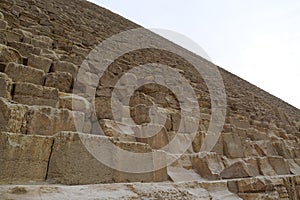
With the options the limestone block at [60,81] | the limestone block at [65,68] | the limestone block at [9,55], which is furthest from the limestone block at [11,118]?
the limestone block at [65,68]

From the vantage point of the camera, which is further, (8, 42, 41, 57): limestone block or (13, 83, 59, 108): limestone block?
(8, 42, 41, 57): limestone block

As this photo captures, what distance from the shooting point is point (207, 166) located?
7.77 feet

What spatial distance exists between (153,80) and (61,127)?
2.35 metres

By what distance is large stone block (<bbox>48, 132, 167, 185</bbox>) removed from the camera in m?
1.35

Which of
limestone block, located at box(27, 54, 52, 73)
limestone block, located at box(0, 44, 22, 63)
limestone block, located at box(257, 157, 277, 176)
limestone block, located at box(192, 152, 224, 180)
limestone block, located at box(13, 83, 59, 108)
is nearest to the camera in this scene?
limestone block, located at box(13, 83, 59, 108)

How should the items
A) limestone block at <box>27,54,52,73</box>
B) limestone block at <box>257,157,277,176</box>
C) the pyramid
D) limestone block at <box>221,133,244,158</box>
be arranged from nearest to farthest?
1. the pyramid
2. limestone block at <box>27,54,52,73</box>
3. limestone block at <box>257,157,277,176</box>
4. limestone block at <box>221,133,244,158</box>

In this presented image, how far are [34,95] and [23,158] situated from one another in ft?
2.47

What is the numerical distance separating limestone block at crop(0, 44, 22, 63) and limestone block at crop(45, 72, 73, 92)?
1.05ft

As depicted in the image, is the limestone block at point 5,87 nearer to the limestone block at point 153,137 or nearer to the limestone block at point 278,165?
the limestone block at point 153,137

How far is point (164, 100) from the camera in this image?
11.5ft

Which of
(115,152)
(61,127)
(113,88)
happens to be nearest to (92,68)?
(113,88)

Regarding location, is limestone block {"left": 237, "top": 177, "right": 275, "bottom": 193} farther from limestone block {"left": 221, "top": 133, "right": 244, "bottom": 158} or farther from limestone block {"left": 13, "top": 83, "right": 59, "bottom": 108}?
limestone block {"left": 13, "top": 83, "right": 59, "bottom": 108}

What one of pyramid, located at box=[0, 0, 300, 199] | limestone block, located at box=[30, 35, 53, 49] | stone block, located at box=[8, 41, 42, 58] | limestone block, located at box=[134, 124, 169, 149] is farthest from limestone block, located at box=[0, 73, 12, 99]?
limestone block, located at box=[30, 35, 53, 49]

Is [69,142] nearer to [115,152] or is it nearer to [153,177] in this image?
[115,152]
